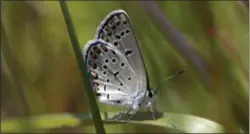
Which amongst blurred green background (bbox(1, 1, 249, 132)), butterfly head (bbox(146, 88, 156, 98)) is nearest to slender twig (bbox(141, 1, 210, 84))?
blurred green background (bbox(1, 1, 249, 132))

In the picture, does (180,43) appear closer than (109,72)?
No

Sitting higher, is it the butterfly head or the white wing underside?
the white wing underside

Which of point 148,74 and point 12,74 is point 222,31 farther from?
point 12,74

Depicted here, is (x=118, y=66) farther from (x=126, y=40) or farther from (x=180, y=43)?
(x=180, y=43)

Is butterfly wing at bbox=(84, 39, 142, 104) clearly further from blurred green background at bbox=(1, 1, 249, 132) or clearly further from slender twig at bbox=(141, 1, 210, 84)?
slender twig at bbox=(141, 1, 210, 84)

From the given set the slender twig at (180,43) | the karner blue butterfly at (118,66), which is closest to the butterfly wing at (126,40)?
the karner blue butterfly at (118,66)

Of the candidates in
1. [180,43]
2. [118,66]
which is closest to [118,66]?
[118,66]
